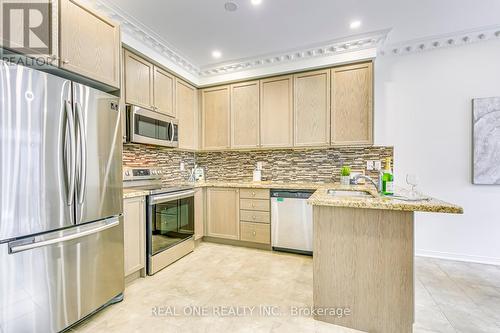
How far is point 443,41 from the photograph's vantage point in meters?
2.92

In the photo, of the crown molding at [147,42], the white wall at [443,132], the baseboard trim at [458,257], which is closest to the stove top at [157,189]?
the crown molding at [147,42]

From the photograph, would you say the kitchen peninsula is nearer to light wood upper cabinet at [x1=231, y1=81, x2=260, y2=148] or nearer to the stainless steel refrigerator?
the stainless steel refrigerator

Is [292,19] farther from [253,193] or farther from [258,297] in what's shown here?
[258,297]

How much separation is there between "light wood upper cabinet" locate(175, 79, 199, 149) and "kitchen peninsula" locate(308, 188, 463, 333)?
249cm

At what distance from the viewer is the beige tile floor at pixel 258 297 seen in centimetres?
171

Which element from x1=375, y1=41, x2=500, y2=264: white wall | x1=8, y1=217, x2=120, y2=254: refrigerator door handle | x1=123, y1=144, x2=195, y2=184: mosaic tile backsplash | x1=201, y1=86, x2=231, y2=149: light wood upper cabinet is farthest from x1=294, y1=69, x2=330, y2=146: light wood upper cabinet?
x1=8, y1=217, x2=120, y2=254: refrigerator door handle

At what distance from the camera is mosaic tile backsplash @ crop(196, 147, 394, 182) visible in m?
3.30

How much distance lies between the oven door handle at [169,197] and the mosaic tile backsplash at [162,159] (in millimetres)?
607

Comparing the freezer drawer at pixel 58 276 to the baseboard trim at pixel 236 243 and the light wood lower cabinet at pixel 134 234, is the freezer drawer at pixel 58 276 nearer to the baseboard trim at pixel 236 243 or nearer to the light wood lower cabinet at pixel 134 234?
the light wood lower cabinet at pixel 134 234

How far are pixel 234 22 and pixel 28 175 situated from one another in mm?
2306

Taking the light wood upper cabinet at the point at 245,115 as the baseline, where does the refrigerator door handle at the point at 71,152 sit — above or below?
below

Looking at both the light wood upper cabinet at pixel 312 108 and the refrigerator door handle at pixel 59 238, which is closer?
the refrigerator door handle at pixel 59 238

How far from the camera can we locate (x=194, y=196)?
331cm

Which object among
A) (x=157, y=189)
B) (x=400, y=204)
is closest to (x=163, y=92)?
(x=157, y=189)
